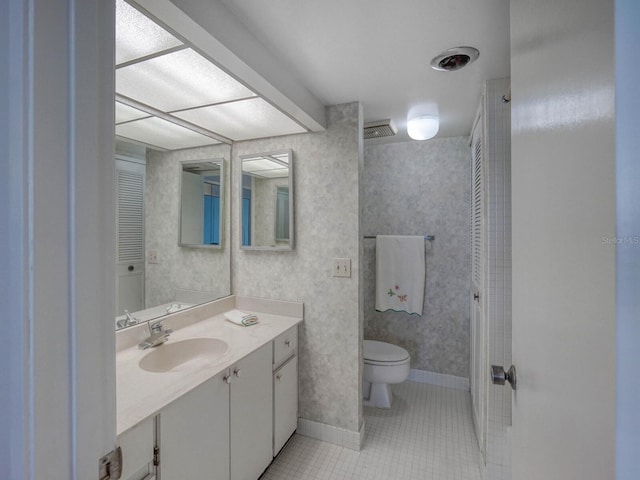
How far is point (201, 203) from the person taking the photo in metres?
1.99

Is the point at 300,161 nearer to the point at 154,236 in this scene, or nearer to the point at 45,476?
the point at 154,236

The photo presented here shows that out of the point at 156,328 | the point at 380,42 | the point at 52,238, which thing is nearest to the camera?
the point at 52,238

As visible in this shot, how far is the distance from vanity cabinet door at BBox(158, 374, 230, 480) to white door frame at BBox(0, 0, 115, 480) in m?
0.61

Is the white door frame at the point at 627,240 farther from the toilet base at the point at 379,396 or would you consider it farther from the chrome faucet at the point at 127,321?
the toilet base at the point at 379,396

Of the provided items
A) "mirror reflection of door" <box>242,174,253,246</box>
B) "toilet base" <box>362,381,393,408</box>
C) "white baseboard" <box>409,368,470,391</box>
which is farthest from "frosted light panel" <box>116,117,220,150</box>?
"white baseboard" <box>409,368,470,391</box>

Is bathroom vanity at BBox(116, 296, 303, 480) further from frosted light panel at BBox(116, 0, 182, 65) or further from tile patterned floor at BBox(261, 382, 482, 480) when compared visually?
frosted light panel at BBox(116, 0, 182, 65)

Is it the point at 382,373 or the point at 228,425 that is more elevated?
the point at 228,425

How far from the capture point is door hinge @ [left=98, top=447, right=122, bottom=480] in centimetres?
50

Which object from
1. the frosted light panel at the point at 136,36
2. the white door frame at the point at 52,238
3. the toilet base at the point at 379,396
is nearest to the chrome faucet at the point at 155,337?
the white door frame at the point at 52,238

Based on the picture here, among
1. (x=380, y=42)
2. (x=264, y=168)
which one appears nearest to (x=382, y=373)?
(x=264, y=168)

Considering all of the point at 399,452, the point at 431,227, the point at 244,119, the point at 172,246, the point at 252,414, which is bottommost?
the point at 399,452

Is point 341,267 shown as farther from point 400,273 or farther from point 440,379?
point 440,379

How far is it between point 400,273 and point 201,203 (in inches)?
67.6

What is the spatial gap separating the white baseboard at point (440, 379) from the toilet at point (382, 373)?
460mm
